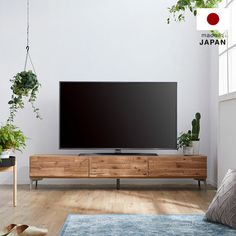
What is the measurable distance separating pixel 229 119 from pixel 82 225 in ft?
7.59

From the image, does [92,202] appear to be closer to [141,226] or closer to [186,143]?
[141,226]

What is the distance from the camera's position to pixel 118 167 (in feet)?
19.9

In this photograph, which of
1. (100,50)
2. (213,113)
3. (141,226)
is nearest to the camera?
(141,226)

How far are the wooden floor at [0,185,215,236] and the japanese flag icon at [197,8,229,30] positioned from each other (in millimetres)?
1949

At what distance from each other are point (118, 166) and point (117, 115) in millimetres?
665

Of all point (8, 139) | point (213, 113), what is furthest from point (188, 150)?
point (8, 139)

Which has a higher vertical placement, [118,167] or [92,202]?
[118,167]

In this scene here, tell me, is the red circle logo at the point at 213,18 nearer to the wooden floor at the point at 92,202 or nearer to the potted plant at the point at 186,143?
the potted plant at the point at 186,143

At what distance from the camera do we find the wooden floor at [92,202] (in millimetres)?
4246

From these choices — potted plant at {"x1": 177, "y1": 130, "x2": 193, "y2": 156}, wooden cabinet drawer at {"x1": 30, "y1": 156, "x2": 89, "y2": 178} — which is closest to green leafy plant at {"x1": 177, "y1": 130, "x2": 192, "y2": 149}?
potted plant at {"x1": 177, "y1": 130, "x2": 193, "y2": 156}

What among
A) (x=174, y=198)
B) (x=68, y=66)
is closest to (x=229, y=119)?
(x=174, y=198)

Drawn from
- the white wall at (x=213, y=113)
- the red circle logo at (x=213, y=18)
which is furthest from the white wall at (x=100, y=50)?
the red circle logo at (x=213, y=18)

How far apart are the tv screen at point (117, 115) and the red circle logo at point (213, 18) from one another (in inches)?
36.3

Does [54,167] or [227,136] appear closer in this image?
[227,136]
